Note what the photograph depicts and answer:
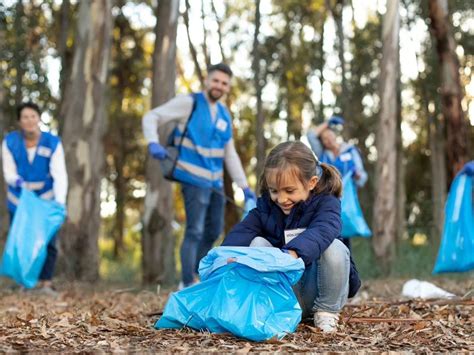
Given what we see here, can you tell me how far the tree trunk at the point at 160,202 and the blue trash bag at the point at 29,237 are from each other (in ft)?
10.1

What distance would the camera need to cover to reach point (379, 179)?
34.2ft

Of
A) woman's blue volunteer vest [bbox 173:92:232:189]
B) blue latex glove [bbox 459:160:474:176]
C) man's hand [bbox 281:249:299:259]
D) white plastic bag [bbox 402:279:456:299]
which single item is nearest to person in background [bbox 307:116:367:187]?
blue latex glove [bbox 459:160:474:176]

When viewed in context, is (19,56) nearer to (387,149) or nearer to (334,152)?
(387,149)

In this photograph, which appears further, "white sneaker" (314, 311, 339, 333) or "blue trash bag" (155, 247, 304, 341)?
→ "white sneaker" (314, 311, 339, 333)

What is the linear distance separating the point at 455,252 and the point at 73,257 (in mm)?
4555

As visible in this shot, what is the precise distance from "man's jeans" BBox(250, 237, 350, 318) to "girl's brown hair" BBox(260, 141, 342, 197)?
12.0 inches

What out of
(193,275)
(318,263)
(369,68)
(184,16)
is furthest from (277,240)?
(369,68)

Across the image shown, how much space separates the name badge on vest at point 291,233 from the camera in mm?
4078

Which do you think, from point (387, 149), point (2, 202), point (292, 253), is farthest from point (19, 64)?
point (292, 253)

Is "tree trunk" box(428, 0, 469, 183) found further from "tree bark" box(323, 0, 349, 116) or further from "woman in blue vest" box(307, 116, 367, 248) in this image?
"tree bark" box(323, 0, 349, 116)

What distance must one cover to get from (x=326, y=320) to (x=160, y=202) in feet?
21.6

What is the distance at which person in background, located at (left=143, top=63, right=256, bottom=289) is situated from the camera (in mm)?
6863

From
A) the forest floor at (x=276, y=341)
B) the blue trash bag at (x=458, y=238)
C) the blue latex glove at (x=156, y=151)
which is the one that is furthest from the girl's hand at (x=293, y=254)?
the blue trash bag at (x=458, y=238)

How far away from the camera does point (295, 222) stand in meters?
4.14
